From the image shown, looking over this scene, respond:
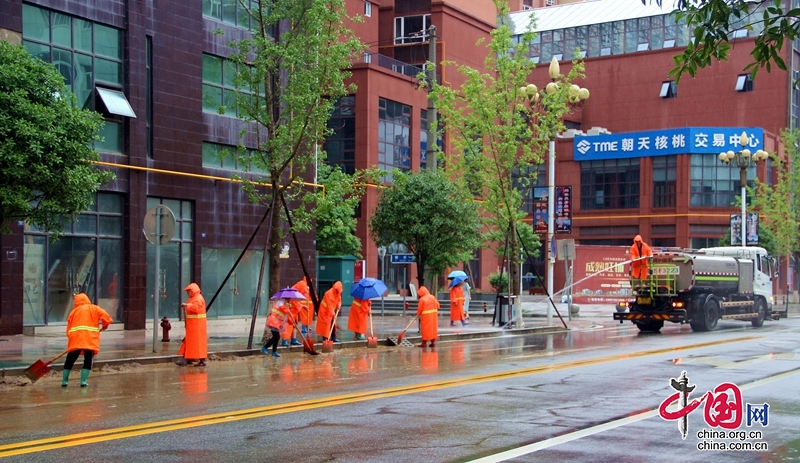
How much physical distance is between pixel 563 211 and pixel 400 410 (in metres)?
24.1

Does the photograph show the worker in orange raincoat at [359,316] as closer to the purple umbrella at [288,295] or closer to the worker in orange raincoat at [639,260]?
the purple umbrella at [288,295]

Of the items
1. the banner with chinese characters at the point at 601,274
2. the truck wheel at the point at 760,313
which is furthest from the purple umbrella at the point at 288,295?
the banner with chinese characters at the point at 601,274

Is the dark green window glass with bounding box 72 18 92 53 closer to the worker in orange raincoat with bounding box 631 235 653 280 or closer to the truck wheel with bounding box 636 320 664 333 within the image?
the worker in orange raincoat with bounding box 631 235 653 280

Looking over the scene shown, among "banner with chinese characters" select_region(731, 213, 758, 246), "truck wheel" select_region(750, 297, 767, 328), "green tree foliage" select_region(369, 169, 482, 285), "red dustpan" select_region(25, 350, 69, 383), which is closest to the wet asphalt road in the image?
"red dustpan" select_region(25, 350, 69, 383)

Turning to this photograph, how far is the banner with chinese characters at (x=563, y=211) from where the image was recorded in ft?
112

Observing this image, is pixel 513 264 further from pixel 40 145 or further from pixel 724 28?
pixel 724 28

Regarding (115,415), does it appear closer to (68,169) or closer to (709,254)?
(68,169)

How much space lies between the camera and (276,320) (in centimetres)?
2044

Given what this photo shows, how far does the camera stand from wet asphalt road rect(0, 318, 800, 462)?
9086 millimetres

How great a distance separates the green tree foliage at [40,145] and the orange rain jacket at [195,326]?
307 cm

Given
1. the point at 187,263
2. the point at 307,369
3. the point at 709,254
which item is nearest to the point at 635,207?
the point at 709,254

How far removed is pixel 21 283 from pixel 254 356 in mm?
7835

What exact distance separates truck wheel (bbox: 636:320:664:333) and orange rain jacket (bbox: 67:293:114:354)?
19.5m

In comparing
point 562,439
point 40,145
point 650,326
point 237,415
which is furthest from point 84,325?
point 650,326
